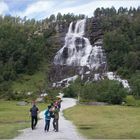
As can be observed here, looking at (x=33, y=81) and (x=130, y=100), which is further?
(x=33, y=81)

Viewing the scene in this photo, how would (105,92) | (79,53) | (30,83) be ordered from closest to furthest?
(105,92), (30,83), (79,53)

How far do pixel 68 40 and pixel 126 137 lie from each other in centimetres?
11853

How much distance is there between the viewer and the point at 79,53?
5600 inches

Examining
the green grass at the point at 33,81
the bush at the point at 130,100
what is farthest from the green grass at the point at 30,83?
the bush at the point at 130,100

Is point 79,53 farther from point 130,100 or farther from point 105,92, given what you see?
point 130,100

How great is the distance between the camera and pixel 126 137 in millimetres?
32125

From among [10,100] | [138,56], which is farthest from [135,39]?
[10,100]

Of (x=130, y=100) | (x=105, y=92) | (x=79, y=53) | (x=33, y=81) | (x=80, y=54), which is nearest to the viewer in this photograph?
(x=130, y=100)

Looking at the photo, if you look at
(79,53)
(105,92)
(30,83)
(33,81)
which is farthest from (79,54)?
(105,92)

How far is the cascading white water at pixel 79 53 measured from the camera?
13988 centimetres

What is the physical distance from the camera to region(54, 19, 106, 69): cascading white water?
459 ft

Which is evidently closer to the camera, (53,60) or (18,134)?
(18,134)

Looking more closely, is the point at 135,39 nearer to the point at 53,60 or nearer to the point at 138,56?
the point at 138,56

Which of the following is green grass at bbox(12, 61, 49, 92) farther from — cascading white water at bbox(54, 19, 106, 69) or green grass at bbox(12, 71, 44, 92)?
cascading white water at bbox(54, 19, 106, 69)
